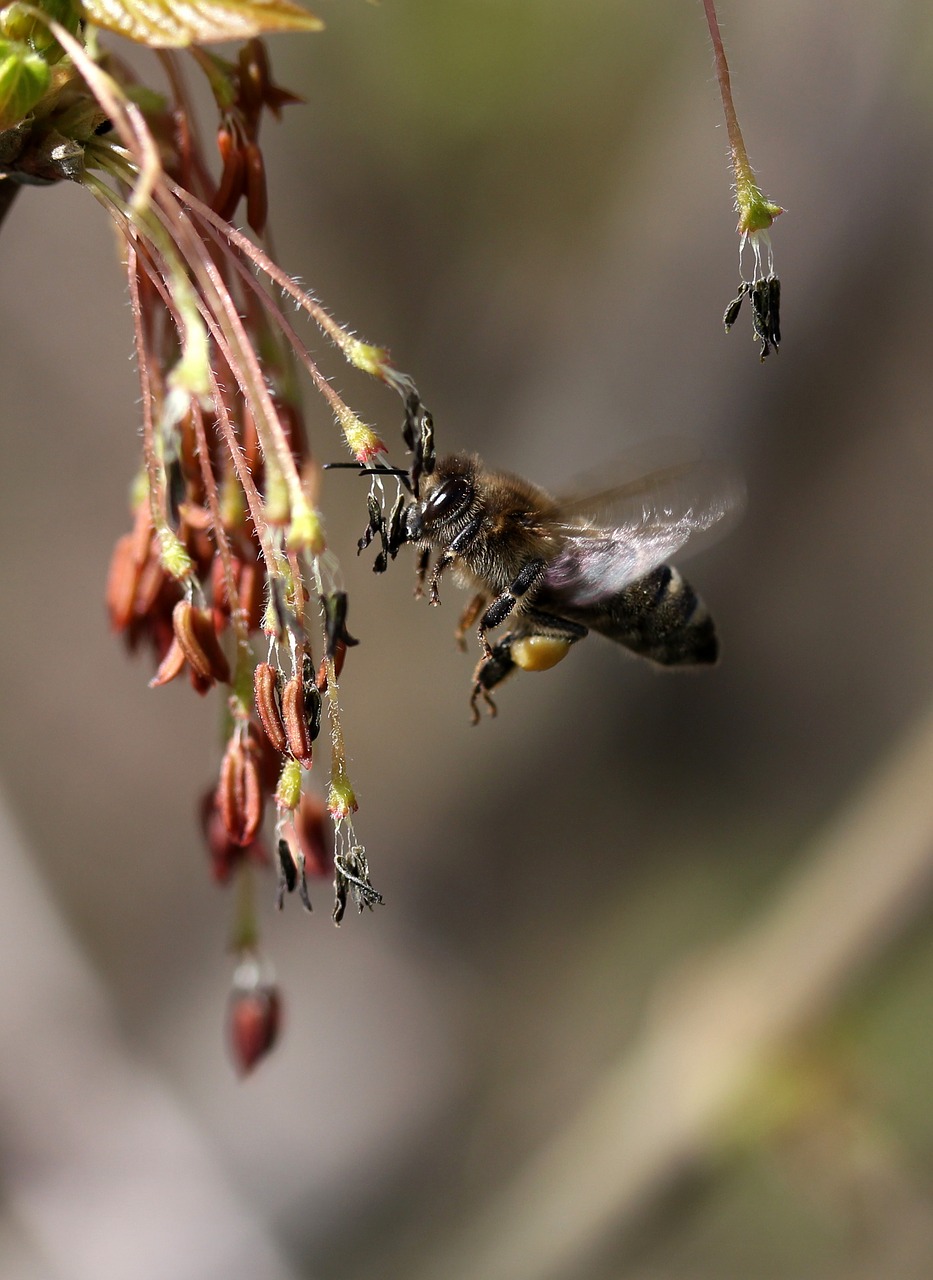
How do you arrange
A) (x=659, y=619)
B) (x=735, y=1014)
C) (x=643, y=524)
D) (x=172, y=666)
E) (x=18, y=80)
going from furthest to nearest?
(x=735, y=1014) → (x=659, y=619) → (x=643, y=524) → (x=172, y=666) → (x=18, y=80)

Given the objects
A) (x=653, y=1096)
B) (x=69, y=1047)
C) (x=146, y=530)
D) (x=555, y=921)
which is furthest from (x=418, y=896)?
(x=146, y=530)

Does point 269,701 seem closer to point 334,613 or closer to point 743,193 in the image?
point 334,613

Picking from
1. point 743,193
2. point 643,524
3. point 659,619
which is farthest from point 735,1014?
point 743,193

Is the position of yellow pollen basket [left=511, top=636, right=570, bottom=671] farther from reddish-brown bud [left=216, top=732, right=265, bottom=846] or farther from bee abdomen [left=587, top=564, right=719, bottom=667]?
reddish-brown bud [left=216, top=732, right=265, bottom=846]

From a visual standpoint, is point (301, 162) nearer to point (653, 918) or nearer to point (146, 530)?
point (653, 918)

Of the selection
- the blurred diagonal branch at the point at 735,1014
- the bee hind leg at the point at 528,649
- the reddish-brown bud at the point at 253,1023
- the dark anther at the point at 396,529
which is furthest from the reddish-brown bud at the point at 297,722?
the blurred diagonal branch at the point at 735,1014

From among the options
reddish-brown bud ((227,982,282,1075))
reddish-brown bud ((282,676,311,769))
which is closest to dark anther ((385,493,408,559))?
reddish-brown bud ((282,676,311,769))
